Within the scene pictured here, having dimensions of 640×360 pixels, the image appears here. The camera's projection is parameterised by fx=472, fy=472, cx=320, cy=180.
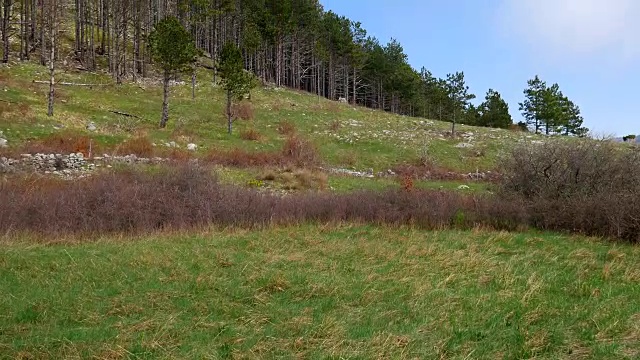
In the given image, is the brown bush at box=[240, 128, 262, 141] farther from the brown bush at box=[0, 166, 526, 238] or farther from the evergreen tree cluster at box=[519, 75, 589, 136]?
the evergreen tree cluster at box=[519, 75, 589, 136]

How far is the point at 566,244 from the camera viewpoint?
40.6 ft

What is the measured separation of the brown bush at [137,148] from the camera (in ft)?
66.6

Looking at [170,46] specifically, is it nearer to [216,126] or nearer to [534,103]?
[216,126]

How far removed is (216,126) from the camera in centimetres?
2922

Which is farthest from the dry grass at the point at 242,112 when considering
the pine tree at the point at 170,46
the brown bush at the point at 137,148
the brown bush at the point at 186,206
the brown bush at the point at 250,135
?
the brown bush at the point at 186,206

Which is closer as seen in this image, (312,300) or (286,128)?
(312,300)

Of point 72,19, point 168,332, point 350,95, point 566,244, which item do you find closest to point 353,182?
point 566,244

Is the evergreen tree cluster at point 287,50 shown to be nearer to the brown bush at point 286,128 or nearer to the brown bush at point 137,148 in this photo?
the brown bush at point 286,128

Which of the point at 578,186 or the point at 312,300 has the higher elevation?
the point at 578,186

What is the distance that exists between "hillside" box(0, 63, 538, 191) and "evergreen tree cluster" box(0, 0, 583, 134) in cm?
403

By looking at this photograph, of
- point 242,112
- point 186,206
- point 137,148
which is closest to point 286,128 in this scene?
point 242,112

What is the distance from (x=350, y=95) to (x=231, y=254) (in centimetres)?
6184

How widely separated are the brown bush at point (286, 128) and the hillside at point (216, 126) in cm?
29

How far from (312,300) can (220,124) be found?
957 inches
